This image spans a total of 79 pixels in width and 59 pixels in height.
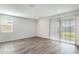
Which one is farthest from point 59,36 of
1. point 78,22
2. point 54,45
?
point 78,22

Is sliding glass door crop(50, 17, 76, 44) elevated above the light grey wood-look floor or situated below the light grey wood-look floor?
above

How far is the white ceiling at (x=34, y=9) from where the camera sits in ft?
6.38

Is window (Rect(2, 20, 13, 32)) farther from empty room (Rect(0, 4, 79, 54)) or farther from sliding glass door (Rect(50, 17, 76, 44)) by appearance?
sliding glass door (Rect(50, 17, 76, 44))

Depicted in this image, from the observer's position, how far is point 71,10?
1.90 m

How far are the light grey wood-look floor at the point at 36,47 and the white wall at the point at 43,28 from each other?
0.52 ft

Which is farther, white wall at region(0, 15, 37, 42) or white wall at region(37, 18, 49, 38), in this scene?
white wall at region(37, 18, 49, 38)

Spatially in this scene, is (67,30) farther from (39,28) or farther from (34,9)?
(34,9)

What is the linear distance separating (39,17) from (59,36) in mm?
716

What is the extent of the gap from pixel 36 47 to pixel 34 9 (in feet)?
3.17

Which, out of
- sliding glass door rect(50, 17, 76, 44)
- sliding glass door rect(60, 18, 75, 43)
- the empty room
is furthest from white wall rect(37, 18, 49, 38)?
sliding glass door rect(60, 18, 75, 43)

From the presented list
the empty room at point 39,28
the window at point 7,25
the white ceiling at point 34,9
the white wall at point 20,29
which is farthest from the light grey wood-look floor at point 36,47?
the white ceiling at point 34,9

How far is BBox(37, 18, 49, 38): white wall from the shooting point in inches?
83.7

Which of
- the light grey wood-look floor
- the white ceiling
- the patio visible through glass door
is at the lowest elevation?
the light grey wood-look floor

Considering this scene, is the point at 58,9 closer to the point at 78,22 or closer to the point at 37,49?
the point at 78,22
